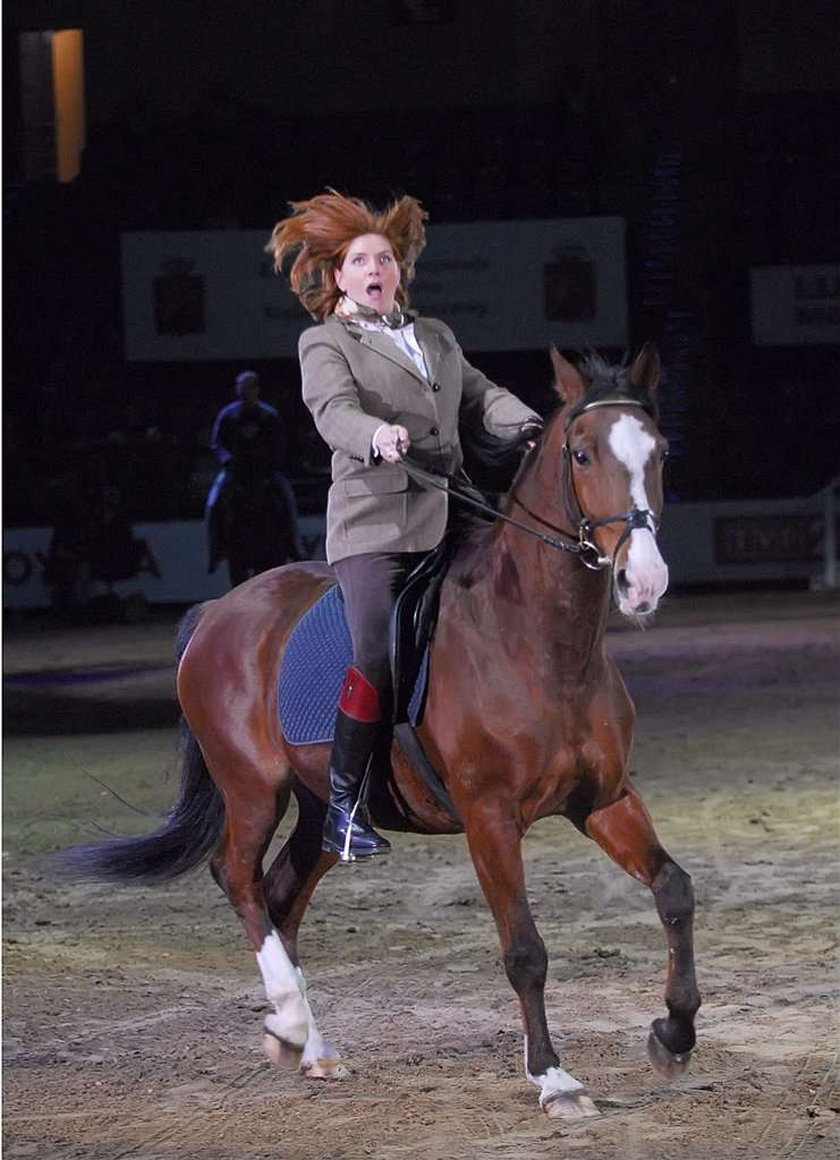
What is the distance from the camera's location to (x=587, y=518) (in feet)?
13.5

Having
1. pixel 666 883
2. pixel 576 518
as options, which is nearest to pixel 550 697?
pixel 576 518

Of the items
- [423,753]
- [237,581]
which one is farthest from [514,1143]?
[237,581]

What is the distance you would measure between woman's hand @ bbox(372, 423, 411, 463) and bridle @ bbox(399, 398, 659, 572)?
130 millimetres

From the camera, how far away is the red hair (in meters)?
4.54

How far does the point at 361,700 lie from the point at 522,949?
702 mm

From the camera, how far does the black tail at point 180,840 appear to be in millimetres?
5332

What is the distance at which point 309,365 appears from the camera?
448 centimetres

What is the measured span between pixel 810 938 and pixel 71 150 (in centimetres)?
1936

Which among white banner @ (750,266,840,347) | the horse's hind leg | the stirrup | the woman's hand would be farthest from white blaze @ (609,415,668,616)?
white banner @ (750,266,840,347)

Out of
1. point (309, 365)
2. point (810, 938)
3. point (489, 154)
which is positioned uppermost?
point (489, 154)

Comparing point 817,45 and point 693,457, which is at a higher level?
point 817,45

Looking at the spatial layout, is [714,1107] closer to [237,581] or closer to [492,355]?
[237,581]

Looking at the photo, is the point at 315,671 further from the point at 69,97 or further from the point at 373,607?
the point at 69,97

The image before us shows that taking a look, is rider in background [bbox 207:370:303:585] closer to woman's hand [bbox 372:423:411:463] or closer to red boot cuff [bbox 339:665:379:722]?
red boot cuff [bbox 339:665:379:722]
